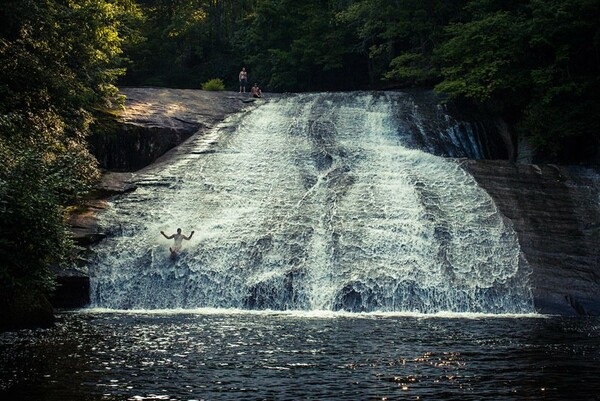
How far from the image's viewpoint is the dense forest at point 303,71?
15312mm

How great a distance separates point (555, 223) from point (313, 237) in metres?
7.63

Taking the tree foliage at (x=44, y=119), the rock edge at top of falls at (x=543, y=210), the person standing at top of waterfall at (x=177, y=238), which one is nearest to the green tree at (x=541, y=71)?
the rock edge at top of falls at (x=543, y=210)

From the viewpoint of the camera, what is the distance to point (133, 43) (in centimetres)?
5191

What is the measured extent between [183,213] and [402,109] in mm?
13644

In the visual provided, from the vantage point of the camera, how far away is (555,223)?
22.3m

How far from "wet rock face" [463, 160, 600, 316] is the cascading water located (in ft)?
1.68

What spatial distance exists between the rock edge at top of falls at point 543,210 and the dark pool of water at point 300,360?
11.9 ft

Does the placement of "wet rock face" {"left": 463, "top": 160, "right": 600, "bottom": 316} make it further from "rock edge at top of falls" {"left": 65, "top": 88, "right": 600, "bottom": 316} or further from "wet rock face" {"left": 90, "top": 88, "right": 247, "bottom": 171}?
"wet rock face" {"left": 90, "top": 88, "right": 247, "bottom": 171}

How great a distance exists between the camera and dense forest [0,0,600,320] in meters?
15.3

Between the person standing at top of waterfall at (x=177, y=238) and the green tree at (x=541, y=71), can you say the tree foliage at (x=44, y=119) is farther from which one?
the green tree at (x=541, y=71)

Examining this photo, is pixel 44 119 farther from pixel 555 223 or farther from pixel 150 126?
pixel 555 223

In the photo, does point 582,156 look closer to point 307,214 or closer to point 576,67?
point 576,67

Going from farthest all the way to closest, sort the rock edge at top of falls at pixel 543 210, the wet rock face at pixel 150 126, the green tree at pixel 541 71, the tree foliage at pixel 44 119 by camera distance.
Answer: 1. the wet rock face at pixel 150 126
2. the green tree at pixel 541 71
3. the rock edge at top of falls at pixel 543 210
4. the tree foliage at pixel 44 119

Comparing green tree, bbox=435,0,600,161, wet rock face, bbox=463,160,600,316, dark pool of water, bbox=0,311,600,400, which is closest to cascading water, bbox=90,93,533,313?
wet rock face, bbox=463,160,600,316
